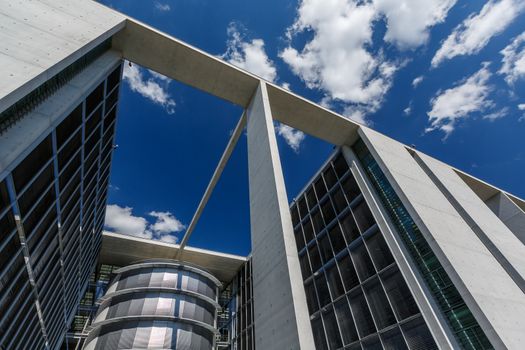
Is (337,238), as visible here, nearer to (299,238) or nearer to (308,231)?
(308,231)

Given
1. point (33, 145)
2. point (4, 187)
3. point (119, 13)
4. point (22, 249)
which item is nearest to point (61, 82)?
point (33, 145)

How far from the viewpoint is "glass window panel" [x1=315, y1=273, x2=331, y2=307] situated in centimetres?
1888

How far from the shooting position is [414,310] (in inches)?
515

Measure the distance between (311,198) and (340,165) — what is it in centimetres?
472

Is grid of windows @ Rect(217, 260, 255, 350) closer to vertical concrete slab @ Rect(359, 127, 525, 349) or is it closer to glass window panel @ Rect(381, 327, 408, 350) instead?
glass window panel @ Rect(381, 327, 408, 350)

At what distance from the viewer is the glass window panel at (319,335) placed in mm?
17652

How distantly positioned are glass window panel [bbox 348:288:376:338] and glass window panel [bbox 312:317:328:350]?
3.20m

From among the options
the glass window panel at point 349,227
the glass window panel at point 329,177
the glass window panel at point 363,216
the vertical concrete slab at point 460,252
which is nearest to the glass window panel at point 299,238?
the glass window panel at point 329,177

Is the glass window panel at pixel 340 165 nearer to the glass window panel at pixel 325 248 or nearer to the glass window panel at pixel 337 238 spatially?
the glass window panel at pixel 337 238

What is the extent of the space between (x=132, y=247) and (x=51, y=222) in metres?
24.7

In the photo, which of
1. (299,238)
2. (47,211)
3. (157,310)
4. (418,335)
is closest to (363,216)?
(418,335)

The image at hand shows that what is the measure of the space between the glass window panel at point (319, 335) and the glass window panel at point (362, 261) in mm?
4747

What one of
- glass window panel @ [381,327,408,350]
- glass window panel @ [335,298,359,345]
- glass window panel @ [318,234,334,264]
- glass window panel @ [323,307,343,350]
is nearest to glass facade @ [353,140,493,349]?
glass window panel @ [381,327,408,350]

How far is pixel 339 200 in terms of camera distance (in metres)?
21.2
